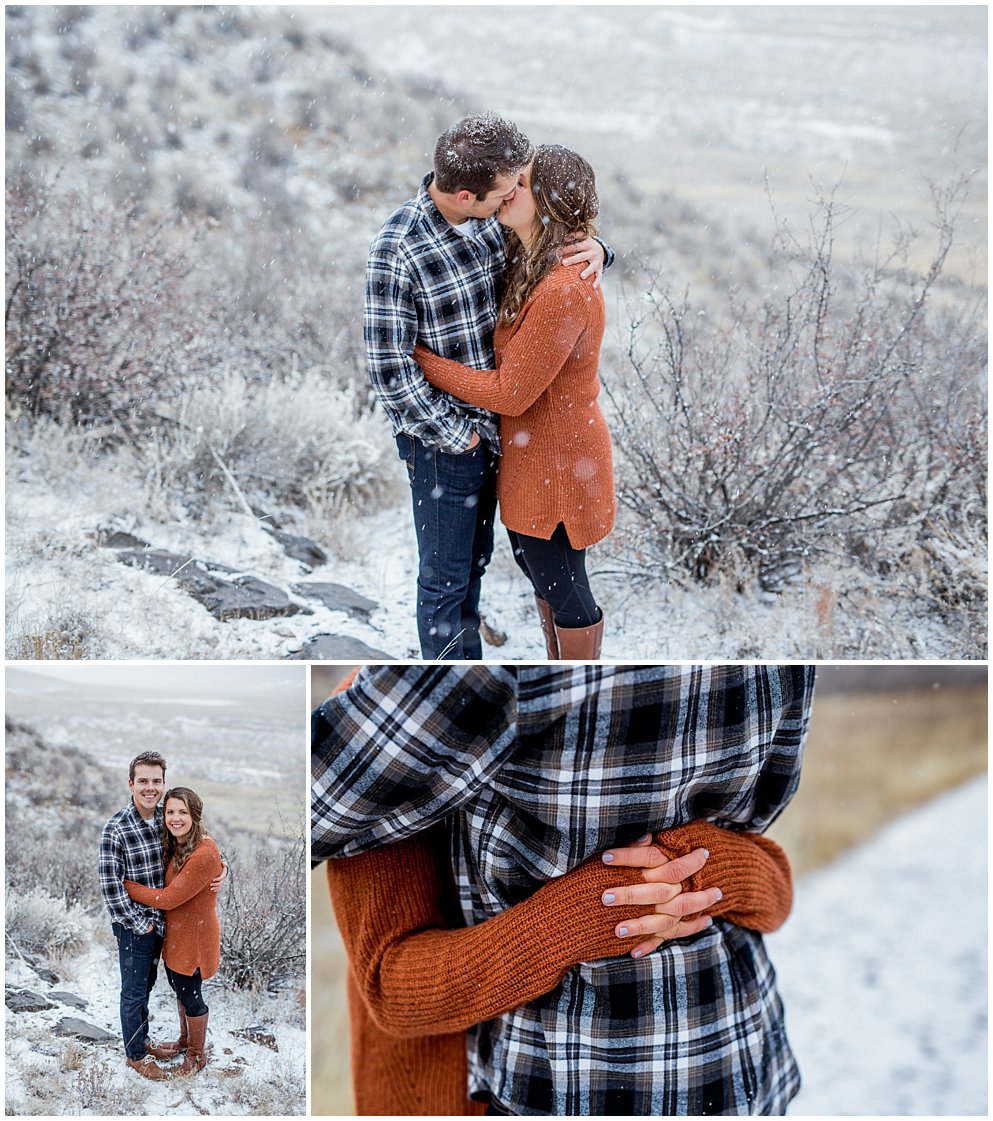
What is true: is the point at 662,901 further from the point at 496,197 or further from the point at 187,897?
the point at 496,197

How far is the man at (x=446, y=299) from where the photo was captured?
1.67 metres

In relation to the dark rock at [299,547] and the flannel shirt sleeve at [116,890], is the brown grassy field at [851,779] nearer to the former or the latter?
the flannel shirt sleeve at [116,890]

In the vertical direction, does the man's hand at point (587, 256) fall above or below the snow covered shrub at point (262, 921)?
above

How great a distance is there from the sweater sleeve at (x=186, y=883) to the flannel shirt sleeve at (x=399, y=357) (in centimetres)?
96

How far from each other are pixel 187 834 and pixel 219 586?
1190 millimetres

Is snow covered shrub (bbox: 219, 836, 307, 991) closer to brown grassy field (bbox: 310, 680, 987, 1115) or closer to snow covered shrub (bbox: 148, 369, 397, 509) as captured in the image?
brown grassy field (bbox: 310, 680, 987, 1115)

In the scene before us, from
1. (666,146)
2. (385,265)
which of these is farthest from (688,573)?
(666,146)

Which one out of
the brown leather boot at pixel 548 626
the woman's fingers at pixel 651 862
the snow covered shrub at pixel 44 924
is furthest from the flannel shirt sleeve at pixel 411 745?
the brown leather boot at pixel 548 626

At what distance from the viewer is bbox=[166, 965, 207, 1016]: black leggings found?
1.53 meters

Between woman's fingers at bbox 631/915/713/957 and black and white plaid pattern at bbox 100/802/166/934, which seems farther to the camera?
black and white plaid pattern at bbox 100/802/166/934

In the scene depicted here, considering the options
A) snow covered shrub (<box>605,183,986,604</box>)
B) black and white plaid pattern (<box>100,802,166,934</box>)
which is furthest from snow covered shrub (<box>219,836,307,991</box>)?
snow covered shrub (<box>605,183,986,604</box>)

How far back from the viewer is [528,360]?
5.54 ft

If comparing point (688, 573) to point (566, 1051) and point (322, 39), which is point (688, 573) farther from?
point (322, 39)

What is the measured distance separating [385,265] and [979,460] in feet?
6.97
